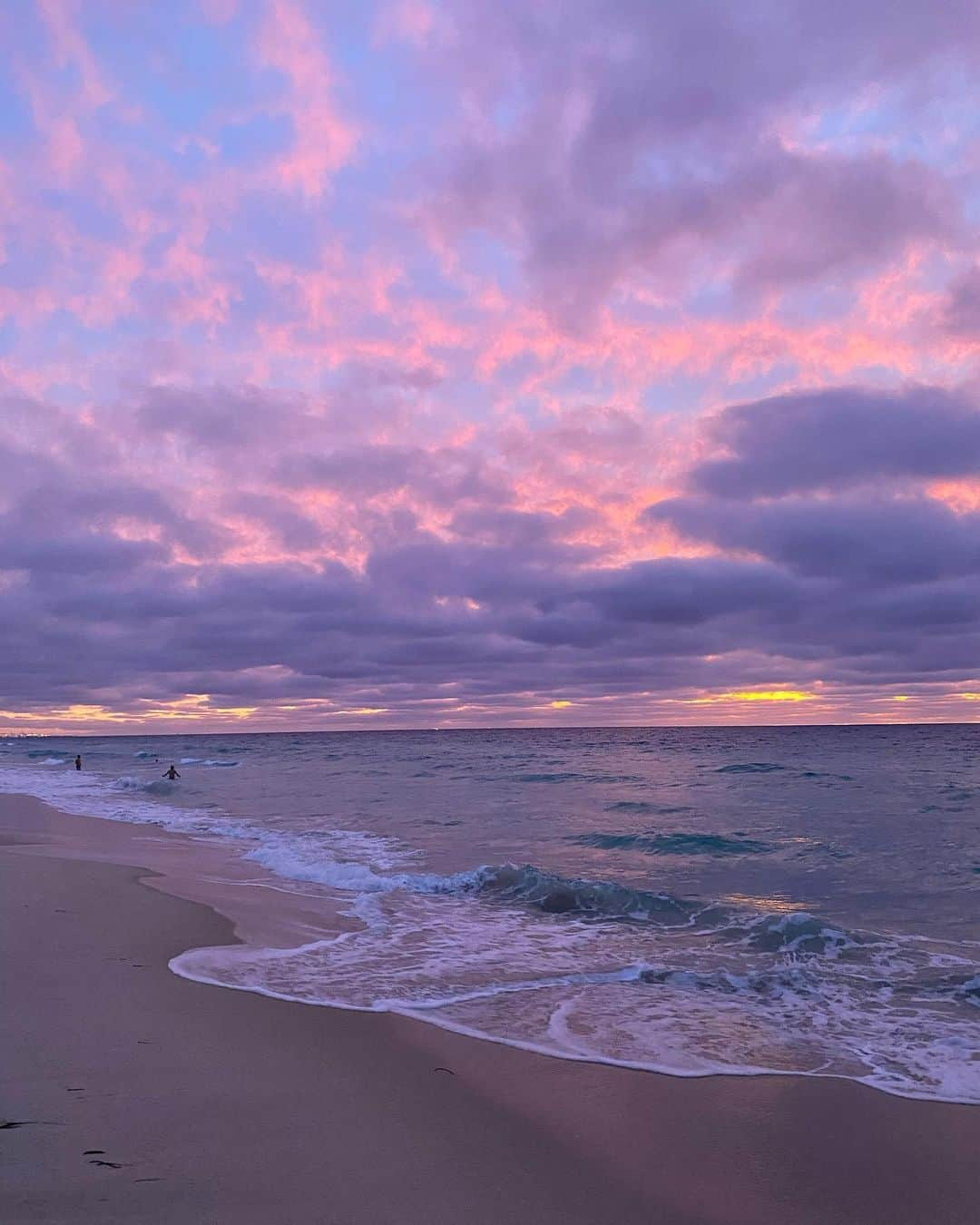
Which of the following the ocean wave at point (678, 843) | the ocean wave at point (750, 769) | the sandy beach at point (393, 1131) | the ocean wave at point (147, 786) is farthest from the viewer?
the ocean wave at point (750, 769)

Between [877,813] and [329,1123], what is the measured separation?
70.0 ft

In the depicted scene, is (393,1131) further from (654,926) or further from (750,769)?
(750,769)

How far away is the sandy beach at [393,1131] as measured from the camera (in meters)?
3.91

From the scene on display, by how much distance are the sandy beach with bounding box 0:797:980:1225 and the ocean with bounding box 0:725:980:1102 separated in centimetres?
54

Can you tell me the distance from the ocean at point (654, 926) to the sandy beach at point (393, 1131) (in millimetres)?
542

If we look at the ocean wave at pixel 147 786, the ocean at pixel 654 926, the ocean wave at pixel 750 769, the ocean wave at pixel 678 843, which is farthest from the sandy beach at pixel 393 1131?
Answer: the ocean wave at pixel 750 769

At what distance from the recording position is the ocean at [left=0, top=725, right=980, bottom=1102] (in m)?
6.64

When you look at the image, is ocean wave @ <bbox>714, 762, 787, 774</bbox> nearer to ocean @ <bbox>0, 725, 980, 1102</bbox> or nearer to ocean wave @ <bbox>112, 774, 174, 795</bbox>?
ocean @ <bbox>0, 725, 980, 1102</bbox>

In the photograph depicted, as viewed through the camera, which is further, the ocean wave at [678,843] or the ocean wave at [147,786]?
the ocean wave at [147,786]

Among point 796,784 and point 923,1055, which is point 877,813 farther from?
point 923,1055

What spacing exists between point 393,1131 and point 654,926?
6682 mm

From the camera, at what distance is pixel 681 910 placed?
11.4 meters

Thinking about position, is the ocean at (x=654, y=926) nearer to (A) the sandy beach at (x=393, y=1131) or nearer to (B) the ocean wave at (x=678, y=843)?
(B) the ocean wave at (x=678, y=843)

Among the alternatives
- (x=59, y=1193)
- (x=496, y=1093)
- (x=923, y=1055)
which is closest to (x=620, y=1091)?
(x=496, y=1093)
